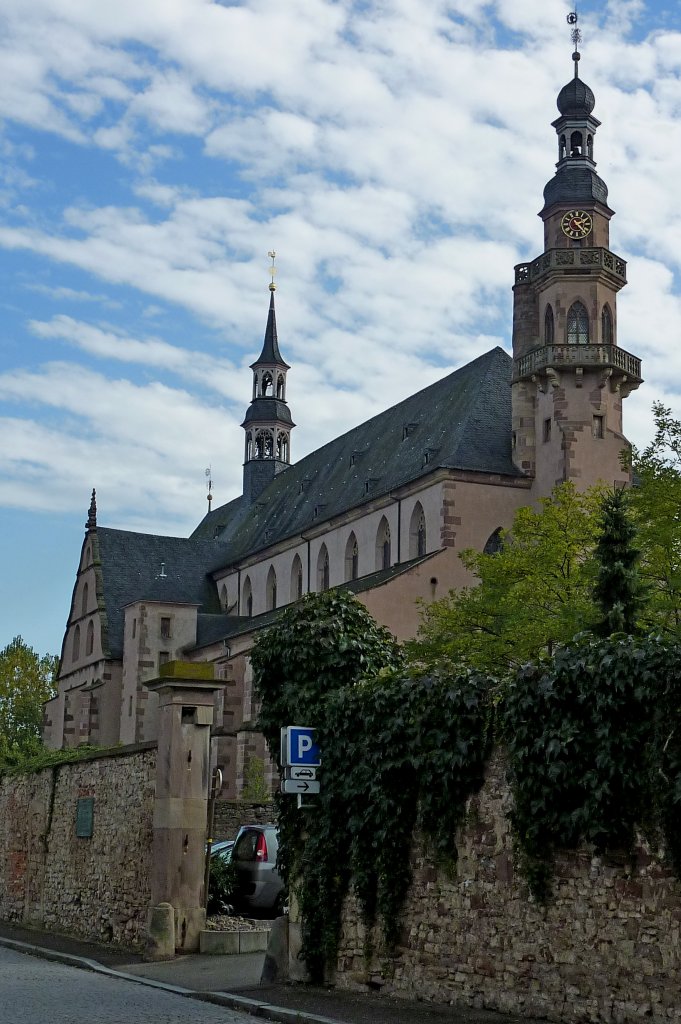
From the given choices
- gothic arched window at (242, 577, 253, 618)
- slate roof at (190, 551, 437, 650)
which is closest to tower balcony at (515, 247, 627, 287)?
slate roof at (190, 551, 437, 650)

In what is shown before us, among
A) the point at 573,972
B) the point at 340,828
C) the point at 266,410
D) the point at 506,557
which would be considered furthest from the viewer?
the point at 266,410

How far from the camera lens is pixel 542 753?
452 inches

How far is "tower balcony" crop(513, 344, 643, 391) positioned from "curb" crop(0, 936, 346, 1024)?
104 feet

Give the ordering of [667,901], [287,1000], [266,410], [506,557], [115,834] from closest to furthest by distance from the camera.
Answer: [667,901], [287,1000], [115,834], [506,557], [266,410]

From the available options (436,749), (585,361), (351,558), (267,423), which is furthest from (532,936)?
(267,423)

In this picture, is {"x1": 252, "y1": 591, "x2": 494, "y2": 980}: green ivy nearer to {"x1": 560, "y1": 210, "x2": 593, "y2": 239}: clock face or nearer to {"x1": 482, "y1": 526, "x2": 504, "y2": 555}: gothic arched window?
{"x1": 482, "y1": 526, "x2": 504, "y2": 555}: gothic arched window

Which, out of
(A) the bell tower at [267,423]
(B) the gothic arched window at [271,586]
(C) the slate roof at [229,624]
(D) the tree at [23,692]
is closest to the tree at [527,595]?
(C) the slate roof at [229,624]

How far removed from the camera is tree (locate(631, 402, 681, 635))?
30.7 m

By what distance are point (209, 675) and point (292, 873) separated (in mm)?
3923

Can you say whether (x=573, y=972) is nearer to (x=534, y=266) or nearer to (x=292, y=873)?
(x=292, y=873)

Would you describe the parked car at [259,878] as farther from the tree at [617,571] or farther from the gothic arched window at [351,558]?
the gothic arched window at [351,558]

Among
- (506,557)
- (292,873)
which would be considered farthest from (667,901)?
(506,557)

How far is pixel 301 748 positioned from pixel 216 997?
2566 mm

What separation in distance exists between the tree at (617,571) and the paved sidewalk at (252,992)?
13.2m
